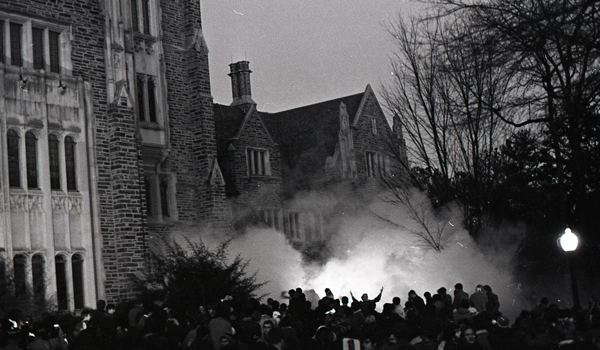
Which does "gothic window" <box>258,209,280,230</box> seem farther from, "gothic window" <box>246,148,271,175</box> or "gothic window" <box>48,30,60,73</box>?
"gothic window" <box>48,30,60,73</box>

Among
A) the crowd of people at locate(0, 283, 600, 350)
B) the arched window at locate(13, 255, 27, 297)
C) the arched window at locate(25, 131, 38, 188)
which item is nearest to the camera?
the crowd of people at locate(0, 283, 600, 350)

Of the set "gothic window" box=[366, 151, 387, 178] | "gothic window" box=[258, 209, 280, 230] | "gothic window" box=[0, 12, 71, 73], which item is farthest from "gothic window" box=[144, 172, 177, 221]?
"gothic window" box=[366, 151, 387, 178]

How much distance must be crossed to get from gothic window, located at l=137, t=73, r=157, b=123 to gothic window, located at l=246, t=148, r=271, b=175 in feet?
30.2

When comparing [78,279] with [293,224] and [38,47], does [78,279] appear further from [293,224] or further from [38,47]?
[293,224]

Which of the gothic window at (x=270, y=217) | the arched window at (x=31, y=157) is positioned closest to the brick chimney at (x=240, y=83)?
the gothic window at (x=270, y=217)

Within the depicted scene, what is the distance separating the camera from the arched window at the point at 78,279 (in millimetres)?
25594

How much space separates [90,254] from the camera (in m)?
25.9

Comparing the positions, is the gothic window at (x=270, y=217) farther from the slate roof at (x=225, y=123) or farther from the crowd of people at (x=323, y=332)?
the crowd of people at (x=323, y=332)

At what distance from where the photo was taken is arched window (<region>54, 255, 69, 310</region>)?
25031 mm

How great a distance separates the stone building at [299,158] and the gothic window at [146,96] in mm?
7432

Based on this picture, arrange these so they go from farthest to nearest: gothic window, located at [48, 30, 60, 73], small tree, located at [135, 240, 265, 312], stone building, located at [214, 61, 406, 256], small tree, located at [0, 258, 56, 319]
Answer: stone building, located at [214, 61, 406, 256]
gothic window, located at [48, 30, 60, 73]
small tree, located at [135, 240, 265, 312]
small tree, located at [0, 258, 56, 319]

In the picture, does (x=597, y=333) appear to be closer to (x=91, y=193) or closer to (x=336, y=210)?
(x=91, y=193)

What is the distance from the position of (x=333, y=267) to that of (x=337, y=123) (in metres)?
10.2

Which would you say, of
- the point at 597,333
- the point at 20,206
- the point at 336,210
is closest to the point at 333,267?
the point at 336,210
